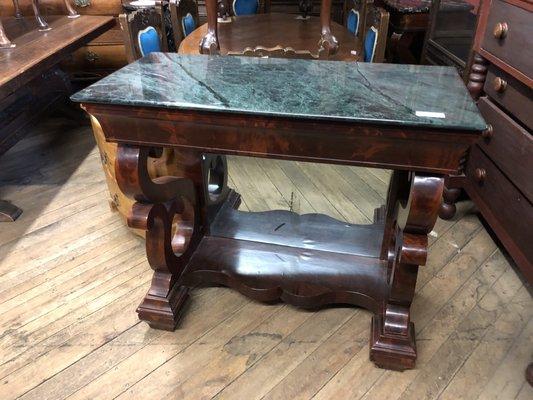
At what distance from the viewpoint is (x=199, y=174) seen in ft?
5.27

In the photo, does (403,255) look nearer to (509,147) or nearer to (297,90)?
(297,90)

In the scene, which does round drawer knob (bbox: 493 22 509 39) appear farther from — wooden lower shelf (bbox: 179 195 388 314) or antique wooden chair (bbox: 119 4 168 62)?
antique wooden chair (bbox: 119 4 168 62)

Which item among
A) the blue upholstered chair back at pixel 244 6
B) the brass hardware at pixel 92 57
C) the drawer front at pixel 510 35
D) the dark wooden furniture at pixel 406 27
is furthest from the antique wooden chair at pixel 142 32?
the dark wooden furniture at pixel 406 27

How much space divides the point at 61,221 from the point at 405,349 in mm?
1578

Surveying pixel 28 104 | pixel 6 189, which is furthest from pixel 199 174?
pixel 28 104

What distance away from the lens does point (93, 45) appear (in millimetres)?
2994

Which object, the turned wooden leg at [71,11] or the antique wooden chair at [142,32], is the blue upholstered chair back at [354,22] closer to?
the antique wooden chair at [142,32]

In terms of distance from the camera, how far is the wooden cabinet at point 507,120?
4.78ft

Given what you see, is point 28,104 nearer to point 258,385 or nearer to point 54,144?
point 54,144

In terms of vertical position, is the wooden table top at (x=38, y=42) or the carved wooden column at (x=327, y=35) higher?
the carved wooden column at (x=327, y=35)

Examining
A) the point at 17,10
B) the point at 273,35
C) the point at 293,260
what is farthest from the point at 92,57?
the point at 293,260

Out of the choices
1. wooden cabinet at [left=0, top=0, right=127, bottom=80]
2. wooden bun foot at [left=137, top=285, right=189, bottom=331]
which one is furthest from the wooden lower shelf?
wooden cabinet at [left=0, top=0, right=127, bottom=80]

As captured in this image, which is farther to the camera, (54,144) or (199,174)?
(54,144)

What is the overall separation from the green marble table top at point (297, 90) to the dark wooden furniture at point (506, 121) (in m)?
0.35
